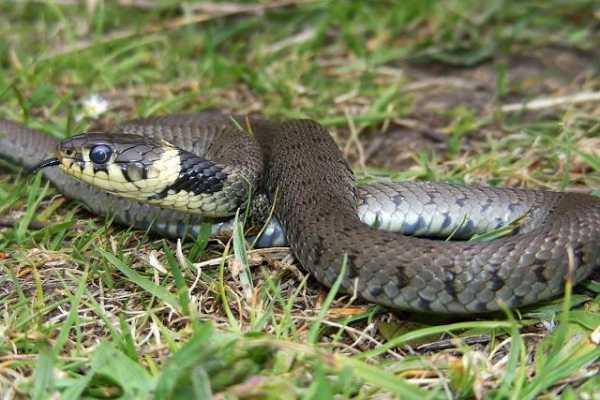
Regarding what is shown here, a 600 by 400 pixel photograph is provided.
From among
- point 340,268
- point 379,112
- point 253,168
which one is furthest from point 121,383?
point 379,112

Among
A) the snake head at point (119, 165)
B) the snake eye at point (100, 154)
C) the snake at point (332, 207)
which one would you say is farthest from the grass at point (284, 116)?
the snake eye at point (100, 154)

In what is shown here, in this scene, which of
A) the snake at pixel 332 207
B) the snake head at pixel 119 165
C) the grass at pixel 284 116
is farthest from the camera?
the snake head at pixel 119 165

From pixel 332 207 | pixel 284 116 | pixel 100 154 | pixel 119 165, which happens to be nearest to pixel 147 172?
pixel 119 165

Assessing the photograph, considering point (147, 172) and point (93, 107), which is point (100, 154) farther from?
point (93, 107)

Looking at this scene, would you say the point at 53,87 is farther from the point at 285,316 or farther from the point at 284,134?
the point at 285,316

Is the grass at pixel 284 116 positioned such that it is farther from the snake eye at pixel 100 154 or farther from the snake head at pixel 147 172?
the snake eye at pixel 100 154

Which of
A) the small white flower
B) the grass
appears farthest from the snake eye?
the small white flower
